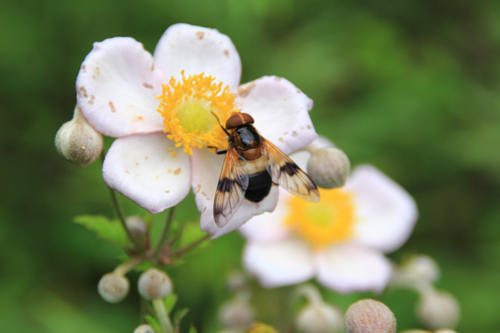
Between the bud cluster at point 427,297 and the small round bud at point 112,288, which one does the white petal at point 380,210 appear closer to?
the bud cluster at point 427,297

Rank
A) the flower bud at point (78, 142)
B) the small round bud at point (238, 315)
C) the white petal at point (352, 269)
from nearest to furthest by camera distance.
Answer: the flower bud at point (78, 142) → the small round bud at point (238, 315) → the white petal at point (352, 269)

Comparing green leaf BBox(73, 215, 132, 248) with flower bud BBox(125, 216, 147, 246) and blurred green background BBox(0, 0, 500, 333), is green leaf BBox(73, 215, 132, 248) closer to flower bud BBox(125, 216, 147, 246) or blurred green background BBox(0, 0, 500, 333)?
flower bud BBox(125, 216, 147, 246)

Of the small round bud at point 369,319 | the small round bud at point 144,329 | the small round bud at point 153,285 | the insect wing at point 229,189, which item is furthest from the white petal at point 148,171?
the small round bud at point 369,319

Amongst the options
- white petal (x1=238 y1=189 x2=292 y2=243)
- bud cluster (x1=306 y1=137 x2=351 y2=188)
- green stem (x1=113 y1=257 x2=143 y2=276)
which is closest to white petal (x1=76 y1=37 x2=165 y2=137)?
green stem (x1=113 y1=257 x2=143 y2=276)

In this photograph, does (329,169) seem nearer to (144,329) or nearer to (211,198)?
(211,198)

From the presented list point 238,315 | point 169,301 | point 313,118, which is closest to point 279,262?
point 238,315
